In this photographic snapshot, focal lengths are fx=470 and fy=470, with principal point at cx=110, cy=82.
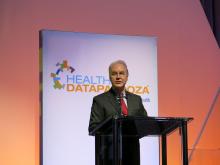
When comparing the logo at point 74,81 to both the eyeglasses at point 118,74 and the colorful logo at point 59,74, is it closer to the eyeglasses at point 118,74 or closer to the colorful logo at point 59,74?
the colorful logo at point 59,74

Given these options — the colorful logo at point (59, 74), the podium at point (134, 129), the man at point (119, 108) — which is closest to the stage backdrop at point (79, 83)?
the colorful logo at point (59, 74)

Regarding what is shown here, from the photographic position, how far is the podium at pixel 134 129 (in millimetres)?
2566

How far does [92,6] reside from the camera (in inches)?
183

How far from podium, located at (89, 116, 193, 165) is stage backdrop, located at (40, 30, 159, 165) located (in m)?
1.52

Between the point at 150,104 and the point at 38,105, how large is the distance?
1153mm

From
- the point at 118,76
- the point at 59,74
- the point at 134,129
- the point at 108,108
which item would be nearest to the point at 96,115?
the point at 108,108

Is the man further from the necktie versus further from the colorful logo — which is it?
the colorful logo

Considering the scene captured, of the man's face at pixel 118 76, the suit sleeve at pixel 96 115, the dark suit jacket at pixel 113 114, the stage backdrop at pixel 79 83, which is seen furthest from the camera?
the stage backdrop at pixel 79 83

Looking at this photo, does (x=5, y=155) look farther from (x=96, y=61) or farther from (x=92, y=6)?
(x=92, y=6)

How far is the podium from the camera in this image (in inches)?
101

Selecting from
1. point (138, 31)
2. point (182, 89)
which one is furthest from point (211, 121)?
point (138, 31)

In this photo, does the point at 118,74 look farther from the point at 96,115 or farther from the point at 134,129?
the point at 134,129

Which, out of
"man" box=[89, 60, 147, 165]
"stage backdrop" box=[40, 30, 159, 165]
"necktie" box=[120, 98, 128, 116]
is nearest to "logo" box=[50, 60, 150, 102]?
"stage backdrop" box=[40, 30, 159, 165]

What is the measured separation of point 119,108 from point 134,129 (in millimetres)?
417
